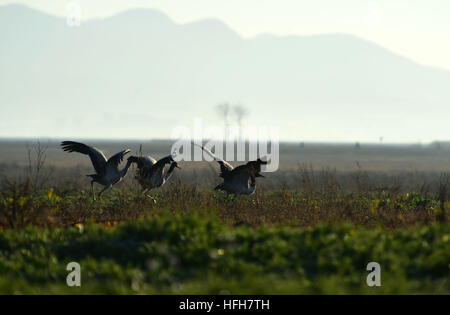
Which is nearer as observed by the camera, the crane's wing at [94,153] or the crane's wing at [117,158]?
the crane's wing at [117,158]

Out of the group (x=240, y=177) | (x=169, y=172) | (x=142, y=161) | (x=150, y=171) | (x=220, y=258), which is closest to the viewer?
(x=220, y=258)

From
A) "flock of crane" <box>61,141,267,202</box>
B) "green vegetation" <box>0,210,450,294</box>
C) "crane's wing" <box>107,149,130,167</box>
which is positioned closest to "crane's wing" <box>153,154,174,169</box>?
"flock of crane" <box>61,141,267,202</box>

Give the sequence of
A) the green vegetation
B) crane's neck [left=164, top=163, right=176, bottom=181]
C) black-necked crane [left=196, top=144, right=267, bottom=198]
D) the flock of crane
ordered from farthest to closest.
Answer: crane's neck [left=164, top=163, right=176, bottom=181] → the flock of crane → black-necked crane [left=196, top=144, right=267, bottom=198] → the green vegetation

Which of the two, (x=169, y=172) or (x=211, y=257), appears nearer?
(x=211, y=257)

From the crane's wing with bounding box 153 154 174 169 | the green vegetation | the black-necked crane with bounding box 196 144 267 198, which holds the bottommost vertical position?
the green vegetation

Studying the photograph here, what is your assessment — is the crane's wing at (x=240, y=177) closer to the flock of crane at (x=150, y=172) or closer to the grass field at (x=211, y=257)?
the flock of crane at (x=150, y=172)

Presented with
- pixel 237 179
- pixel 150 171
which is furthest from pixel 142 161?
pixel 237 179

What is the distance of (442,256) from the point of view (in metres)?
8.55

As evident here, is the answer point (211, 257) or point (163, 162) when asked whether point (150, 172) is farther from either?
point (211, 257)

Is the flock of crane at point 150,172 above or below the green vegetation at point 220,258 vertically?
above

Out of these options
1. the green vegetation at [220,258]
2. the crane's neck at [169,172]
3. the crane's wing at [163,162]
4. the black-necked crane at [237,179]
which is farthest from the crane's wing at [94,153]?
the green vegetation at [220,258]

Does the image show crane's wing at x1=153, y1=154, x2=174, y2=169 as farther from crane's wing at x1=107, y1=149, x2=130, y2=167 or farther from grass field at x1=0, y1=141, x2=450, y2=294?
grass field at x1=0, y1=141, x2=450, y2=294
